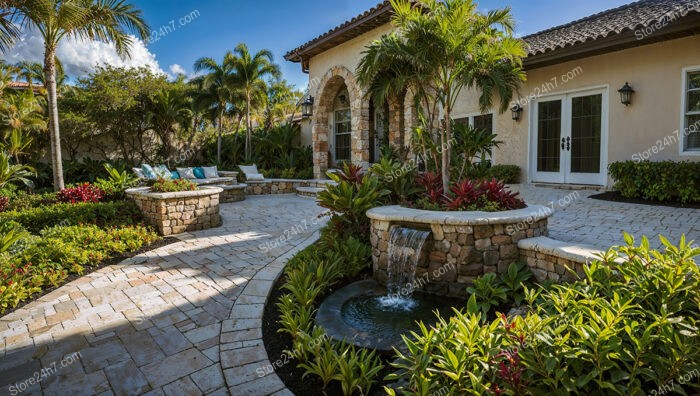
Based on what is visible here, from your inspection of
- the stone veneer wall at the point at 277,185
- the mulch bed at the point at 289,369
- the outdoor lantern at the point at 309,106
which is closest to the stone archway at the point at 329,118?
the outdoor lantern at the point at 309,106

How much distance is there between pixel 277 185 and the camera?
13.8 meters

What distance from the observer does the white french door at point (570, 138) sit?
898cm

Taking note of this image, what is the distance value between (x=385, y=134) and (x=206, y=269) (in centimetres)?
943

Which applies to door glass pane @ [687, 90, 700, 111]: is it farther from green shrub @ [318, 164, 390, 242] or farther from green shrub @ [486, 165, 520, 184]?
green shrub @ [318, 164, 390, 242]

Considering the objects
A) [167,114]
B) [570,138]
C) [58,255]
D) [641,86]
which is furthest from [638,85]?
[167,114]

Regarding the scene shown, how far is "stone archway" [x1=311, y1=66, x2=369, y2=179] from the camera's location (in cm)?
1258

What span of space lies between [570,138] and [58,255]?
10527 mm

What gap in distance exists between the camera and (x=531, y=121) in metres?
10.2

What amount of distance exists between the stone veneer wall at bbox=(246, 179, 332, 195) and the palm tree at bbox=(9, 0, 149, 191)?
5371mm

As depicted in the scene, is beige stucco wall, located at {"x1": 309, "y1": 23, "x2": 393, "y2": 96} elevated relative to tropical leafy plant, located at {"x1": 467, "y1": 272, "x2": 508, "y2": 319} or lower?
elevated

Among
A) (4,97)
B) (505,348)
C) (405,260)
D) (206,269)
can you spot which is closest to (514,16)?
(405,260)

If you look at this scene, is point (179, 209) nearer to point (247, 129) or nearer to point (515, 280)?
point (515, 280)

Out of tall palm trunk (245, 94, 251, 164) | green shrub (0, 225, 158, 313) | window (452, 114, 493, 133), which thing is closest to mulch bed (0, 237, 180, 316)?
green shrub (0, 225, 158, 313)

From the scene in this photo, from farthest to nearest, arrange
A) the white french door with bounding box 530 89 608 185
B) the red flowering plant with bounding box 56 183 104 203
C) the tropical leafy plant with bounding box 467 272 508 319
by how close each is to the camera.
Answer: the white french door with bounding box 530 89 608 185, the red flowering plant with bounding box 56 183 104 203, the tropical leafy plant with bounding box 467 272 508 319
